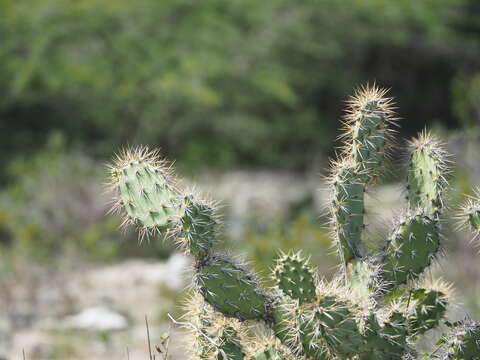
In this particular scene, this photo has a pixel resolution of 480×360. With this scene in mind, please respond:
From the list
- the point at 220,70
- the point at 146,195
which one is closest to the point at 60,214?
the point at 220,70

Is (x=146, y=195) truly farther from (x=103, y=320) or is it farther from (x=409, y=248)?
(x=103, y=320)

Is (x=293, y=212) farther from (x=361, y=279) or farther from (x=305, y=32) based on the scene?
(x=361, y=279)

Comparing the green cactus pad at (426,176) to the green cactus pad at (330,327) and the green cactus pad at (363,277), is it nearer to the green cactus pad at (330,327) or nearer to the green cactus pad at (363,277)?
the green cactus pad at (363,277)

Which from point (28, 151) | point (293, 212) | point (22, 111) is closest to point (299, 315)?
point (293, 212)

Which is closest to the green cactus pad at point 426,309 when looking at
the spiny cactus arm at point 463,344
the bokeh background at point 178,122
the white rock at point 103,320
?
the spiny cactus arm at point 463,344

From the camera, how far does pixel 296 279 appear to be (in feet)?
8.89

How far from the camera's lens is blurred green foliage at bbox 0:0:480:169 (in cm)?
1027

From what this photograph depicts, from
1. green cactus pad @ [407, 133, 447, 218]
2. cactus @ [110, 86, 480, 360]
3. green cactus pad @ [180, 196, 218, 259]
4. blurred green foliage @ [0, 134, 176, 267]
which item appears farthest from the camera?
blurred green foliage @ [0, 134, 176, 267]

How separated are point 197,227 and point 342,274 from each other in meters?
0.65

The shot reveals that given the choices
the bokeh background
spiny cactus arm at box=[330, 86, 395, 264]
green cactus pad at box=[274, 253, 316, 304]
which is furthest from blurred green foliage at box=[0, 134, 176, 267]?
green cactus pad at box=[274, 253, 316, 304]

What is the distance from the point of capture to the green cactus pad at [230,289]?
288 centimetres

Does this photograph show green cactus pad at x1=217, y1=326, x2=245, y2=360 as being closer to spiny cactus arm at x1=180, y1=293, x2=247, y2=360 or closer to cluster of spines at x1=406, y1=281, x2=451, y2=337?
spiny cactus arm at x1=180, y1=293, x2=247, y2=360

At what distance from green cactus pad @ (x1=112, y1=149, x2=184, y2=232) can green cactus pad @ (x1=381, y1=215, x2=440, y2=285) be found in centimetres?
81

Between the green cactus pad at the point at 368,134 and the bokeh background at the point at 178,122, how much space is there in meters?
3.02
